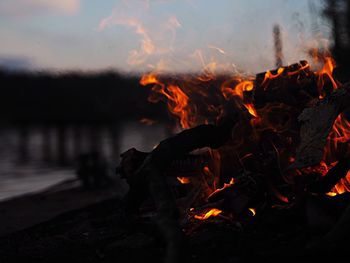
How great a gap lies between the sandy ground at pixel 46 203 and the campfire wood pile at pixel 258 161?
8.42 feet

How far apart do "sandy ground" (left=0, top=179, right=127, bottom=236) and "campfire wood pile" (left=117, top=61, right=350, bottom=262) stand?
8.42ft

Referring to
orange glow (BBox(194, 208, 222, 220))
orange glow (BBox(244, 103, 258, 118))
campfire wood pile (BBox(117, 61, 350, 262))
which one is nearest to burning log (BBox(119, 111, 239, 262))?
campfire wood pile (BBox(117, 61, 350, 262))

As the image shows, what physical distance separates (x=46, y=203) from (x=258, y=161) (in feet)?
16.6

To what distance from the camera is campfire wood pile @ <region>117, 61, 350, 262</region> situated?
492 centimetres

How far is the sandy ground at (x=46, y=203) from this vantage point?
7773 mm

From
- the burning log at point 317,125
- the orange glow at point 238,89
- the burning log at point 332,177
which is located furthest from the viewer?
the orange glow at point 238,89

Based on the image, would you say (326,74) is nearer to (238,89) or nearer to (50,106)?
(238,89)

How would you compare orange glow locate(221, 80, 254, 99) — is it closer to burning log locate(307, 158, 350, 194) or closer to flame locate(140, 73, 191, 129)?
flame locate(140, 73, 191, 129)

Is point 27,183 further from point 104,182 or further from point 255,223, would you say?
point 255,223

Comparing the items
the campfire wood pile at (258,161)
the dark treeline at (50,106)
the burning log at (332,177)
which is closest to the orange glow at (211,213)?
the campfire wood pile at (258,161)

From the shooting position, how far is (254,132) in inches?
230

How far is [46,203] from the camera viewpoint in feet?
31.1

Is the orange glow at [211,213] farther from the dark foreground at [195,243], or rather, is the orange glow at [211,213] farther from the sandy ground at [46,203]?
the sandy ground at [46,203]

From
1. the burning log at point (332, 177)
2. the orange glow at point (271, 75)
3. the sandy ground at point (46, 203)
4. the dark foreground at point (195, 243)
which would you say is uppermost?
the orange glow at point (271, 75)
